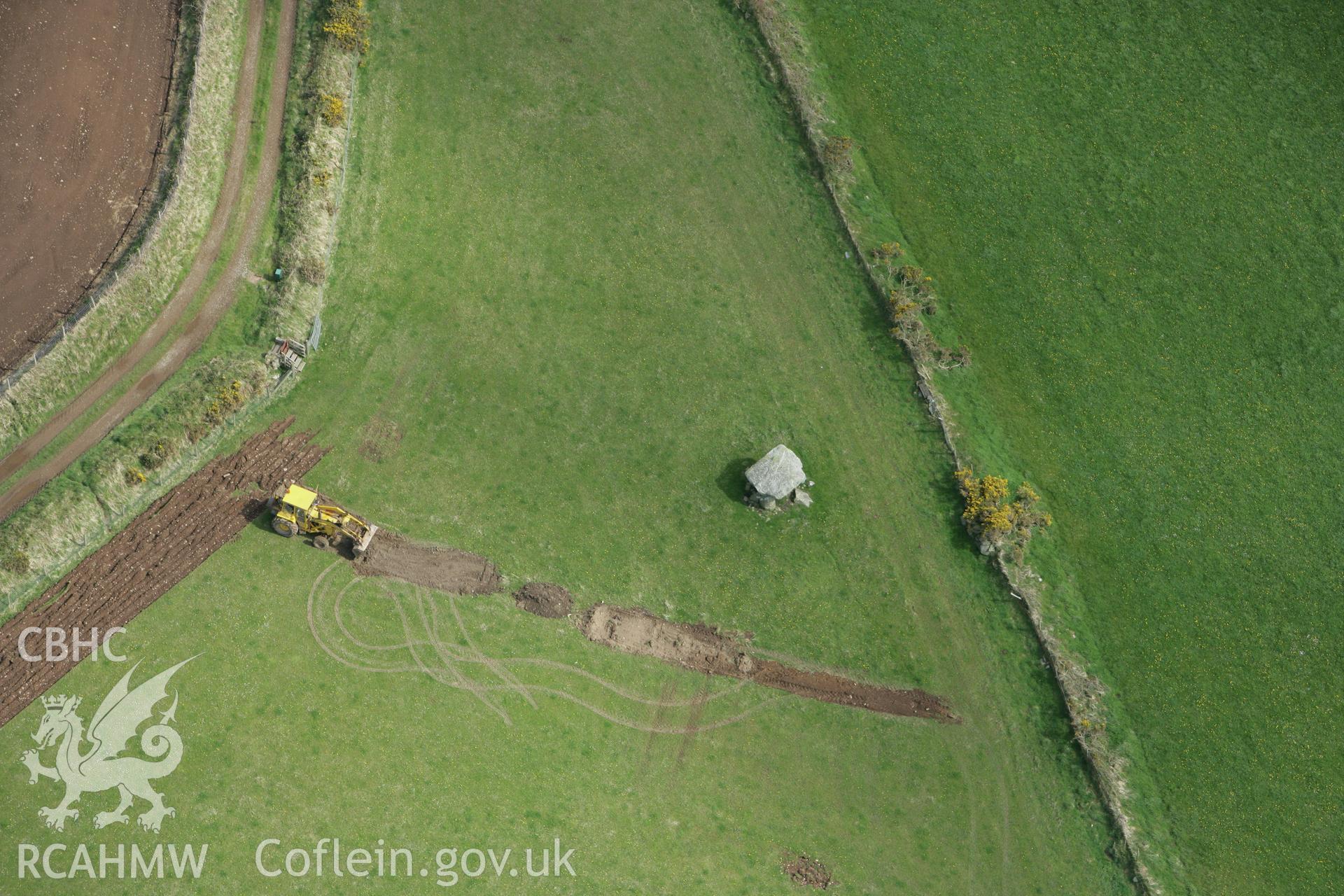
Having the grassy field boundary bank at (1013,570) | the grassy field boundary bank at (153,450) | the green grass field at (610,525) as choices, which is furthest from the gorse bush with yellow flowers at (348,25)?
the grassy field boundary bank at (1013,570)

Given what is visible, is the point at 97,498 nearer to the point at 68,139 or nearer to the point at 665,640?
the point at 68,139

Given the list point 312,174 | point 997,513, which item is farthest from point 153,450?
point 997,513

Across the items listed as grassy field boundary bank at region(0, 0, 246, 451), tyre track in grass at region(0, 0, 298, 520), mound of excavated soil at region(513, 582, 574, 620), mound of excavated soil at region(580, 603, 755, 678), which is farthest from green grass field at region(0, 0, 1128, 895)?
grassy field boundary bank at region(0, 0, 246, 451)

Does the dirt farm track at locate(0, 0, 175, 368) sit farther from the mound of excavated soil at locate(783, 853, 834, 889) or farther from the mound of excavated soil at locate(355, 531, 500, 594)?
the mound of excavated soil at locate(783, 853, 834, 889)

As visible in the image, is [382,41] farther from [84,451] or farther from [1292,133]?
[1292,133]

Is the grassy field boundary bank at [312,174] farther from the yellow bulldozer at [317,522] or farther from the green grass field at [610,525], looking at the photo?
the yellow bulldozer at [317,522]

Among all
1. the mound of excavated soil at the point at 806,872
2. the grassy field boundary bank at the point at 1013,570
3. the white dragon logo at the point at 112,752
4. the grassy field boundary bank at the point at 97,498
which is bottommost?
the white dragon logo at the point at 112,752

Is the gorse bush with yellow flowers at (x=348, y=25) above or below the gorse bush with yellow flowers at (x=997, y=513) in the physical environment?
above

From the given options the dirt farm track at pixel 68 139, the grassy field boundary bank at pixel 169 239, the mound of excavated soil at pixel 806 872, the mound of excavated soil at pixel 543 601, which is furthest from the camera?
the dirt farm track at pixel 68 139
